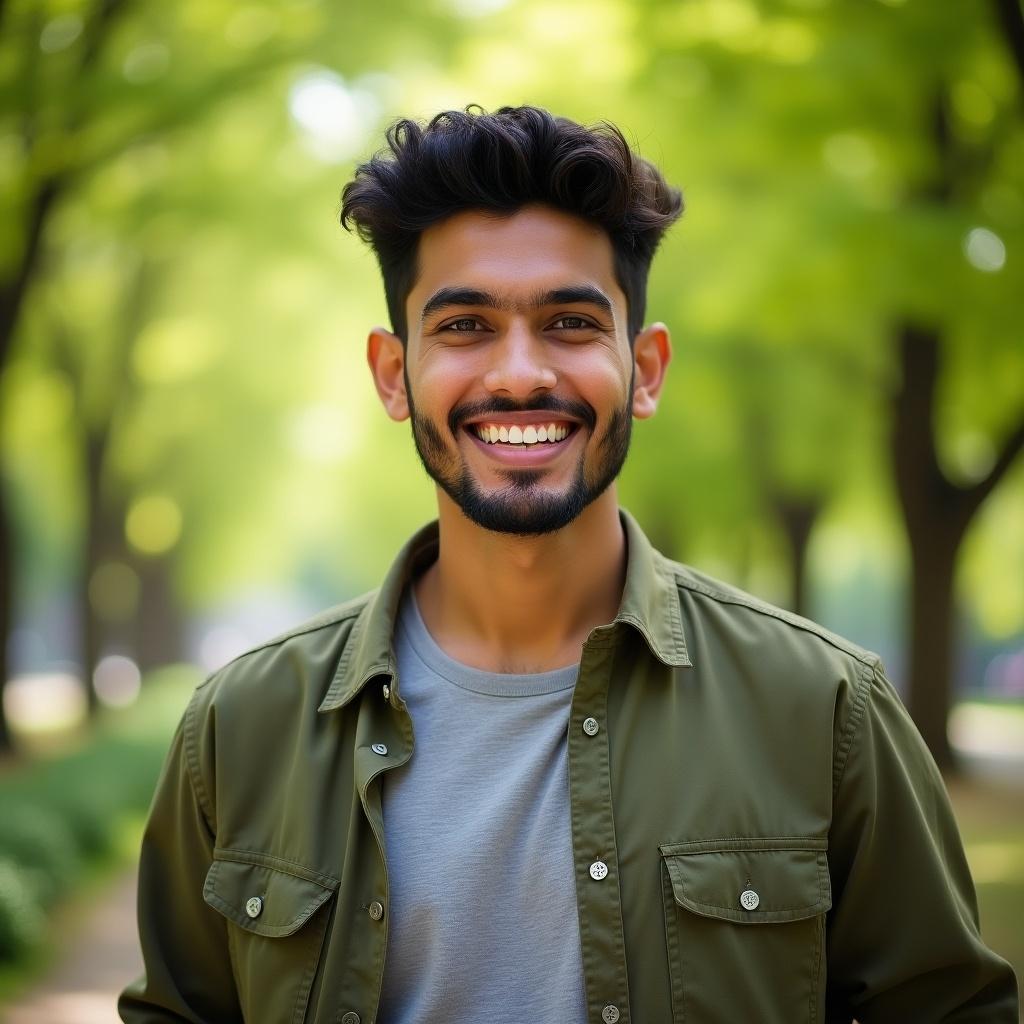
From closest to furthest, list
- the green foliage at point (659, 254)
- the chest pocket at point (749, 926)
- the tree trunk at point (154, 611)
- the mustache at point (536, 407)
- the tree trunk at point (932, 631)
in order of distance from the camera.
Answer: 1. the chest pocket at point (749, 926)
2. the mustache at point (536, 407)
3. the green foliage at point (659, 254)
4. the tree trunk at point (932, 631)
5. the tree trunk at point (154, 611)

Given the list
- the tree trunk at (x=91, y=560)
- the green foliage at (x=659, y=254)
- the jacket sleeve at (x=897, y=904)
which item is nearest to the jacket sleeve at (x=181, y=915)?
the jacket sleeve at (x=897, y=904)

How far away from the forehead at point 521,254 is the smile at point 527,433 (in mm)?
278

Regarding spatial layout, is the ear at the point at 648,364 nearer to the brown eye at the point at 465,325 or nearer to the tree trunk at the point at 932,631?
the brown eye at the point at 465,325

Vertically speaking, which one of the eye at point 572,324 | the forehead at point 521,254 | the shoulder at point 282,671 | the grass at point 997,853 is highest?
the forehead at point 521,254

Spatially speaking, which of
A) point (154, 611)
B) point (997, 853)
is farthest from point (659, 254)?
point (154, 611)

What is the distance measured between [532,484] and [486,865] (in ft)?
2.56

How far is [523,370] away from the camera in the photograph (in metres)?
2.64

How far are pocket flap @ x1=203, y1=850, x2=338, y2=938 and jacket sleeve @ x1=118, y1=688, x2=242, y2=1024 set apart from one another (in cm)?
10

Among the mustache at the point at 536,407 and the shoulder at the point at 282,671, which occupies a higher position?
the mustache at the point at 536,407

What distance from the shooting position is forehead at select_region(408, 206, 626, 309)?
2.68 metres

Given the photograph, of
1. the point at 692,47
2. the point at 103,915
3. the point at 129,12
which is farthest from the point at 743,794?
→ the point at 129,12

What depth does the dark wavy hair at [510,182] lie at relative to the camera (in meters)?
2.70

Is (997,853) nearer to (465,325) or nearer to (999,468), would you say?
(999,468)

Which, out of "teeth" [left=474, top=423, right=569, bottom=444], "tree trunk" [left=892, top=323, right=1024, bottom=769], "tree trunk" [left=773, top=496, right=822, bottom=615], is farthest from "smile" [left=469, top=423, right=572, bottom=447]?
"tree trunk" [left=773, top=496, right=822, bottom=615]
